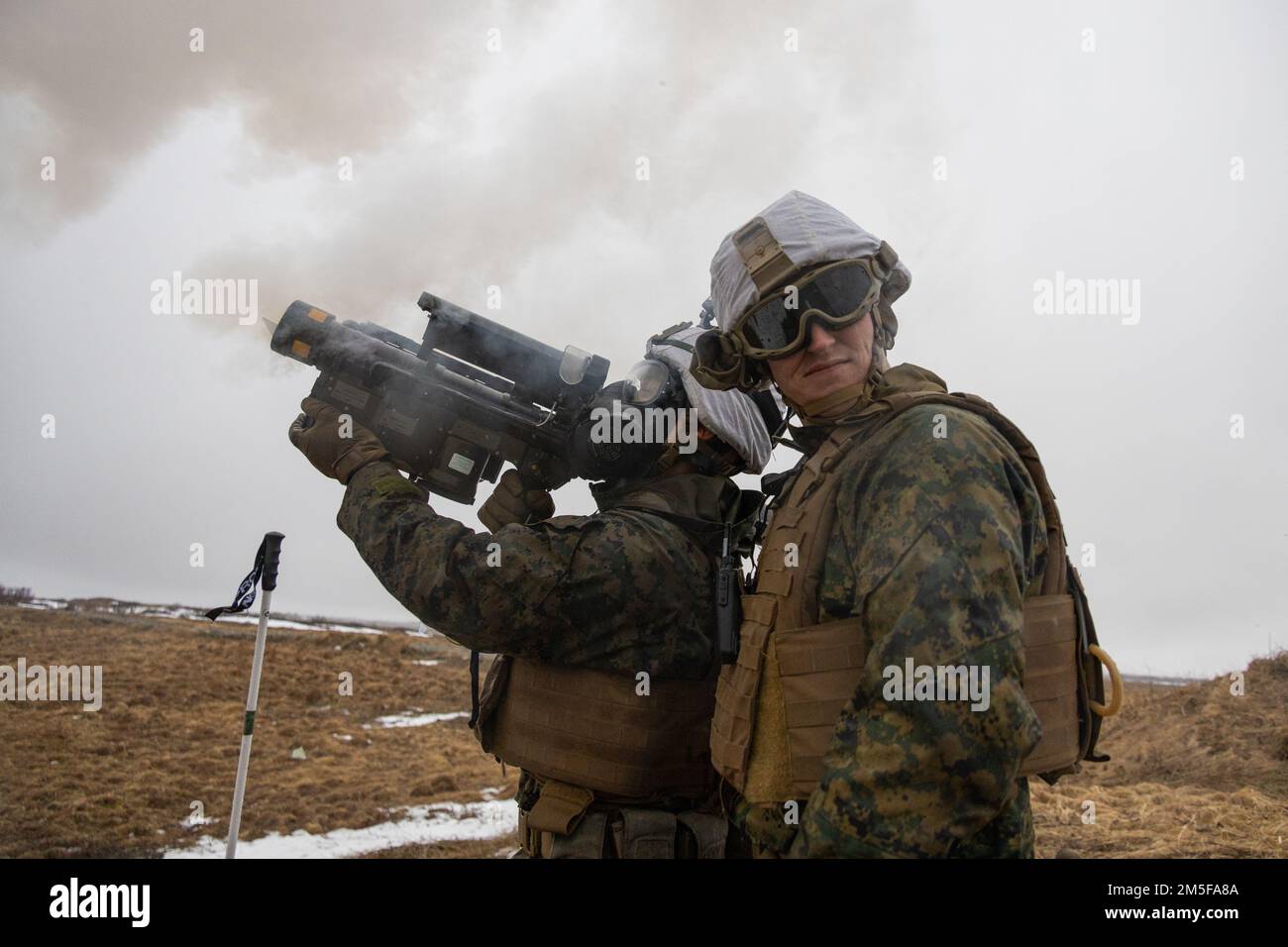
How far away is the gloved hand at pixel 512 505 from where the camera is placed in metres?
3.96

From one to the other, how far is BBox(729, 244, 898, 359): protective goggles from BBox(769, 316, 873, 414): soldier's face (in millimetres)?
40

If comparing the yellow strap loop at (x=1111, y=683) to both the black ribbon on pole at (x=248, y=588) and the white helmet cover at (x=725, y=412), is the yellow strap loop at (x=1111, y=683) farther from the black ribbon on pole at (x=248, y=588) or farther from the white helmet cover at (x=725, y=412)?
the black ribbon on pole at (x=248, y=588)

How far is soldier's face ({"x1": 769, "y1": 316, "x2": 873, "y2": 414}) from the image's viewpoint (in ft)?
8.01

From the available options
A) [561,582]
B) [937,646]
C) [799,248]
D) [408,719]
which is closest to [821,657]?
[937,646]

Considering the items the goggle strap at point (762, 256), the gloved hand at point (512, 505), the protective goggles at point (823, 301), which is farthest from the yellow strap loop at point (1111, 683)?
the gloved hand at point (512, 505)

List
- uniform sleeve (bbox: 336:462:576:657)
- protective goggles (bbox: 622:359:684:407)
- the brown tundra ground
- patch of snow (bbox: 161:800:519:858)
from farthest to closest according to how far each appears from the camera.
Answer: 1. patch of snow (bbox: 161:800:519:858)
2. the brown tundra ground
3. protective goggles (bbox: 622:359:684:407)
4. uniform sleeve (bbox: 336:462:576:657)

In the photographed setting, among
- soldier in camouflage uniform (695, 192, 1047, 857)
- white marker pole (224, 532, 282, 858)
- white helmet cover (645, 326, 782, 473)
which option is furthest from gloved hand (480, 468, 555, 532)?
white marker pole (224, 532, 282, 858)

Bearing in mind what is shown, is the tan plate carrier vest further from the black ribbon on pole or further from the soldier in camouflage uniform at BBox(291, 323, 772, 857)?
the black ribbon on pole

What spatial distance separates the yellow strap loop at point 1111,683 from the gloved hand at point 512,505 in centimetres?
244

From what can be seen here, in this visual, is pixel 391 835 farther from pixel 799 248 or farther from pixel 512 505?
pixel 799 248

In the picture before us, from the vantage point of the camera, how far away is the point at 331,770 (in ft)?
41.6

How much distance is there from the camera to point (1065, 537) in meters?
2.24

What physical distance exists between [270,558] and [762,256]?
5.26 meters
